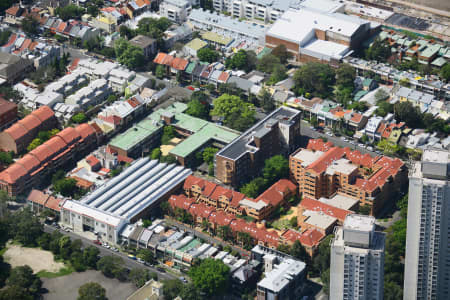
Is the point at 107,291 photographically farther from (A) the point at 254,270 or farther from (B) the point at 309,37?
(B) the point at 309,37

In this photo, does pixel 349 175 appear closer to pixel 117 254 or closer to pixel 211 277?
pixel 211 277

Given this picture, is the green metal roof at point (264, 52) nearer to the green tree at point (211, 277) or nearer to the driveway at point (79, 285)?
the green tree at point (211, 277)

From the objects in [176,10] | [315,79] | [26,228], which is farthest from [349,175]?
[176,10]

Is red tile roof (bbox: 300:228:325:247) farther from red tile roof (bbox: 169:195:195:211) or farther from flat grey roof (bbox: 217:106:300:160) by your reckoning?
flat grey roof (bbox: 217:106:300:160)

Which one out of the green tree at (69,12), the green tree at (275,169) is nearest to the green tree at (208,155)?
the green tree at (275,169)

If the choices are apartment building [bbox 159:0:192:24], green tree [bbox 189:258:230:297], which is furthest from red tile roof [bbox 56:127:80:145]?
apartment building [bbox 159:0:192:24]

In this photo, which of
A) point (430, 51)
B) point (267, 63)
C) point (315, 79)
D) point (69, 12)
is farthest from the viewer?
point (69, 12)
